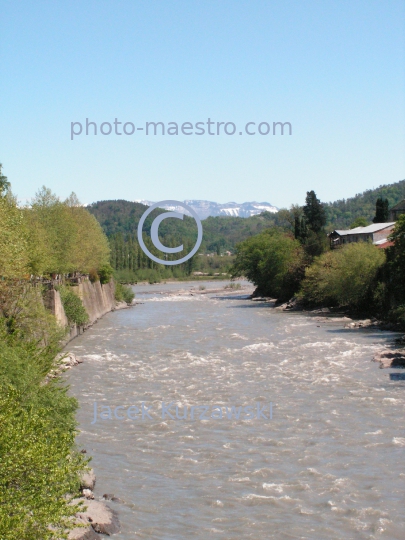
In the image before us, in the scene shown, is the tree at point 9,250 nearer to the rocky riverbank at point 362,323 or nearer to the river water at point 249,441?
the river water at point 249,441

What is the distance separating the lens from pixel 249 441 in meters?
19.1

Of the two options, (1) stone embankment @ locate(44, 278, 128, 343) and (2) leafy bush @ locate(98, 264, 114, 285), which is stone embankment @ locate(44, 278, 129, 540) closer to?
(1) stone embankment @ locate(44, 278, 128, 343)

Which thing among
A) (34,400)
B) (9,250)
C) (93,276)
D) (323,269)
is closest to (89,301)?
(93,276)

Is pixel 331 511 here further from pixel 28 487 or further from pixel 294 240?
pixel 294 240

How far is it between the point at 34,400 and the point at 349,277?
40.8m

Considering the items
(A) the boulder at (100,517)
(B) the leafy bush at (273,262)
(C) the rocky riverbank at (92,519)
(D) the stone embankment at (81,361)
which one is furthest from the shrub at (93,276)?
(A) the boulder at (100,517)

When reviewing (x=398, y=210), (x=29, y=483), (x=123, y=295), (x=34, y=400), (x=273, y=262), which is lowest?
(x=123, y=295)

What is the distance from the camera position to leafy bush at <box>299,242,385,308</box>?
5203 centimetres

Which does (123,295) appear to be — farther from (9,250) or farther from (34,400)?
(34,400)

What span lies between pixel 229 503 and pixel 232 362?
16799 millimetres

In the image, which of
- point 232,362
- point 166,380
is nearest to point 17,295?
point 166,380

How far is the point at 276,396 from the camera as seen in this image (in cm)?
2431

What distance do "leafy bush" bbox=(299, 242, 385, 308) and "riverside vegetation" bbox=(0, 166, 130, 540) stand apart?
71.1 ft

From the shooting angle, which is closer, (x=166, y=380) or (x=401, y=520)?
(x=401, y=520)
